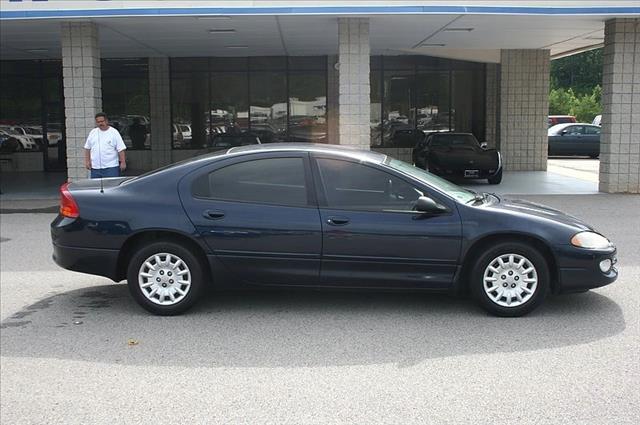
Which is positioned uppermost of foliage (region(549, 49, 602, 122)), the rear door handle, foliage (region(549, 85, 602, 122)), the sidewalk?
foliage (region(549, 49, 602, 122))

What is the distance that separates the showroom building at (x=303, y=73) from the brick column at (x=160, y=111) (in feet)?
0.15

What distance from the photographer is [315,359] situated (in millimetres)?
4848

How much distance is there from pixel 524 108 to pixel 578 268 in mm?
15650

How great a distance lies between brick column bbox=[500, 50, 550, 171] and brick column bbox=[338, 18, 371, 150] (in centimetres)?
804

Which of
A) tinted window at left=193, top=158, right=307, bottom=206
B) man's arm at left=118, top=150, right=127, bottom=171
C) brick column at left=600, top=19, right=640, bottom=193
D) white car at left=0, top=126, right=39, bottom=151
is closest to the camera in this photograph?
tinted window at left=193, top=158, right=307, bottom=206

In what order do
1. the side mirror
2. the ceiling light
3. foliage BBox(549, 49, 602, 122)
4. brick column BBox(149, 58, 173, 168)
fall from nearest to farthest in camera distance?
the side mirror, the ceiling light, brick column BBox(149, 58, 173, 168), foliage BBox(549, 49, 602, 122)

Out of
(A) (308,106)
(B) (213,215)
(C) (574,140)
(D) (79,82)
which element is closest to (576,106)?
(C) (574,140)

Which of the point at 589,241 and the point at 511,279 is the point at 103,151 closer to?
the point at 511,279

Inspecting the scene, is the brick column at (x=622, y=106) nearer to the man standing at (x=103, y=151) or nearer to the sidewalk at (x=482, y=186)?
the sidewalk at (x=482, y=186)

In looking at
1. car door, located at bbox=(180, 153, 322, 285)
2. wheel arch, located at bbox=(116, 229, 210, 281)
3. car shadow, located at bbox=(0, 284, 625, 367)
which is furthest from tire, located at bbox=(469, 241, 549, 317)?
wheel arch, located at bbox=(116, 229, 210, 281)

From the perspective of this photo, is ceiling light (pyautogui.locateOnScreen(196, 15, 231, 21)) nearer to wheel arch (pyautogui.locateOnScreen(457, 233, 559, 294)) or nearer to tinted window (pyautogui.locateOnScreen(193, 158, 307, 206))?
tinted window (pyautogui.locateOnScreen(193, 158, 307, 206))

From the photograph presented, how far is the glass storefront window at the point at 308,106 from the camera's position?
22.0 m

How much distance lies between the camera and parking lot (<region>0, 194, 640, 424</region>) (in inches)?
159

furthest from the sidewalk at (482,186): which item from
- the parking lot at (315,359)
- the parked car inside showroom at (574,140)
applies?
the parking lot at (315,359)
